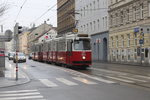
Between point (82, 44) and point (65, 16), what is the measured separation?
2311 inches

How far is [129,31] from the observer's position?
45750mm

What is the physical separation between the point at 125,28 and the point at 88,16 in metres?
21.4

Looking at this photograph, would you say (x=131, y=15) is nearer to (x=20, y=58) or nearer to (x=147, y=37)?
(x=147, y=37)

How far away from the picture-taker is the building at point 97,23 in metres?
57.2

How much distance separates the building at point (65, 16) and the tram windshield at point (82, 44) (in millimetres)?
46611

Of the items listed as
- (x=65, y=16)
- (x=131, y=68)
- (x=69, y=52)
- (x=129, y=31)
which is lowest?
(x=131, y=68)

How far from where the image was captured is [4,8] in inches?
950

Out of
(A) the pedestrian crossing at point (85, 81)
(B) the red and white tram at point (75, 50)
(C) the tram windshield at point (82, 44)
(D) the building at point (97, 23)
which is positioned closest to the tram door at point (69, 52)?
(B) the red and white tram at point (75, 50)

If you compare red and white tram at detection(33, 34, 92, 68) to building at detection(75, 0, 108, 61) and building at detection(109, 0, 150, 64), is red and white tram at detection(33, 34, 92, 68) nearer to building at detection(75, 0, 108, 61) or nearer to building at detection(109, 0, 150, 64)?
building at detection(109, 0, 150, 64)

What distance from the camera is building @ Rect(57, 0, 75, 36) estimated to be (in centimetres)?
8039

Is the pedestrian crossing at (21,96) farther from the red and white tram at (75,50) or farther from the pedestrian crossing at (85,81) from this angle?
the red and white tram at (75,50)

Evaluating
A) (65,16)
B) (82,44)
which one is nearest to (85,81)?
(82,44)

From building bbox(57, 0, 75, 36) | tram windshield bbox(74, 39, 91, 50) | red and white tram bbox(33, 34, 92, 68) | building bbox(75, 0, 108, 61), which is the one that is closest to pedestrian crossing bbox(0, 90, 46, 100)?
red and white tram bbox(33, 34, 92, 68)

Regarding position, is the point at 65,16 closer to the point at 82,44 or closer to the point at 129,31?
the point at 129,31
